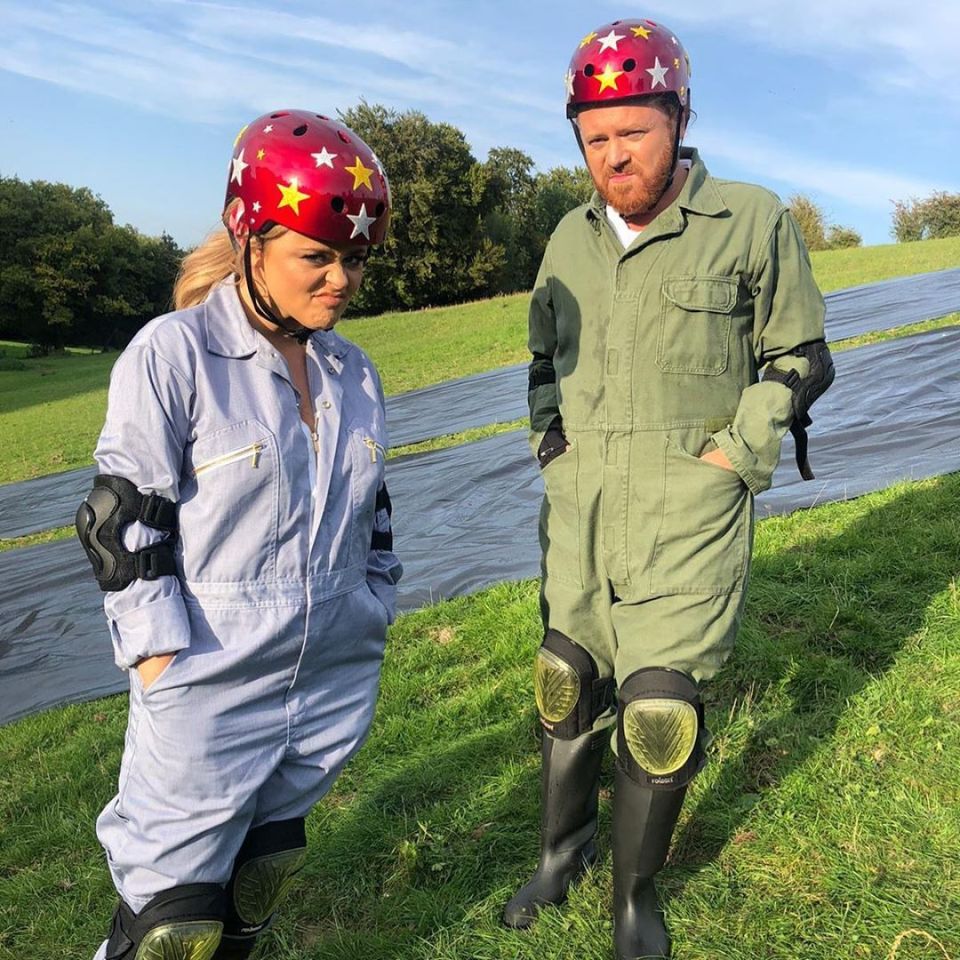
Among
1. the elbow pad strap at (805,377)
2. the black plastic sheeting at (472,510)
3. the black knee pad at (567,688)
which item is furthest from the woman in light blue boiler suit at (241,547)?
the black plastic sheeting at (472,510)

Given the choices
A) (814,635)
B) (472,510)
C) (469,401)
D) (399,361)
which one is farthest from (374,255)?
(814,635)

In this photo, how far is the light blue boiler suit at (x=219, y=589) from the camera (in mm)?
1764

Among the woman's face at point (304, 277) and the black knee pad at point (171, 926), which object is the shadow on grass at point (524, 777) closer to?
the black knee pad at point (171, 926)

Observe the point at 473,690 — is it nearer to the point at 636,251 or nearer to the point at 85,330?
the point at 636,251

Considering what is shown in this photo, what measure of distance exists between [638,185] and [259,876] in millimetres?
2053

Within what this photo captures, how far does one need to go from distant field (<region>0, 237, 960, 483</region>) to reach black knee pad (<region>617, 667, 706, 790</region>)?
11.5 meters

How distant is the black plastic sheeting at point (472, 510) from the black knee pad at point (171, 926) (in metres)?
3.31

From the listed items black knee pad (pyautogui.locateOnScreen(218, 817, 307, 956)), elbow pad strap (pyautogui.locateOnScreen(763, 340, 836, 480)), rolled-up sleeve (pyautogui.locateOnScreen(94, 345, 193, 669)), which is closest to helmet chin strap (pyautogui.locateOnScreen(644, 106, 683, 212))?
elbow pad strap (pyautogui.locateOnScreen(763, 340, 836, 480))

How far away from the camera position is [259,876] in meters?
2.04

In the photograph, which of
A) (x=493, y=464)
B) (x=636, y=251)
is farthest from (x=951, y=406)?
(x=636, y=251)

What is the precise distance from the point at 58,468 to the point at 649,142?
38.2 feet

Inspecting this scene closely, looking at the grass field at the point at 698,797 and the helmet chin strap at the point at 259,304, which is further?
the grass field at the point at 698,797

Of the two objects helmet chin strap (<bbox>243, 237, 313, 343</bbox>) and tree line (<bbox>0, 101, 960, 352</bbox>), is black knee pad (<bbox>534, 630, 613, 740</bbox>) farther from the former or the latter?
tree line (<bbox>0, 101, 960, 352</bbox>)

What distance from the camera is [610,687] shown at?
9.25ft
